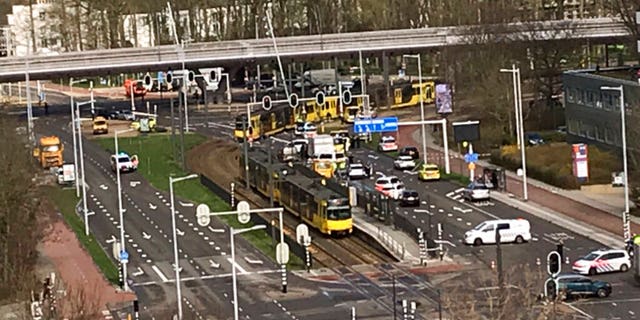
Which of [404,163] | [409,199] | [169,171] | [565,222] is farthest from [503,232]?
[169,171]

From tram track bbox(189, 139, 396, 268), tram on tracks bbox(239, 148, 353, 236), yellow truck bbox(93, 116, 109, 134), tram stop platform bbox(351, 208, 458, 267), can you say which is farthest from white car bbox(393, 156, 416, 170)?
yellow truck bbox(93, 116, 109, 134)

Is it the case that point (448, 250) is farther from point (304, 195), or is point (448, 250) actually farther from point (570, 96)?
point (570, 96)

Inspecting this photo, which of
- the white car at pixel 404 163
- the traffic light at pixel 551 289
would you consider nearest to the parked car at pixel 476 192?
the white car at pixel 404 163

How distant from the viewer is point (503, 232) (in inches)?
2226

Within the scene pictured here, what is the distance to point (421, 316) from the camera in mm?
44625

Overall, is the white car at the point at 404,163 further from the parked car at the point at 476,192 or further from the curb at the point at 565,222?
the parked car at the point at 476,192

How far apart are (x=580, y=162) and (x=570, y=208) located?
15.7ft

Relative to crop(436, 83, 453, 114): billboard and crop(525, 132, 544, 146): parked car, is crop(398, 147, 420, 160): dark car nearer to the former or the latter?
crop(436, 83, 453, 114): billboard

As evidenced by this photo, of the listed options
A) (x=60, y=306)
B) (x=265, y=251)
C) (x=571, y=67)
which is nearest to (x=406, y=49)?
(x=571, y=67)

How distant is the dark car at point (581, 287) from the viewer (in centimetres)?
4566

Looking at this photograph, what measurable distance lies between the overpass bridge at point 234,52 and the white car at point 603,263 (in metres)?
52.6

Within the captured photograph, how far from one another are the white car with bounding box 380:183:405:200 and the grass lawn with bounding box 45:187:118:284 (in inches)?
523

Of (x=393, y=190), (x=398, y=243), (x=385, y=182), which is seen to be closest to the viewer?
(x=398, y=243)

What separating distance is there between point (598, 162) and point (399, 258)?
19.5m
